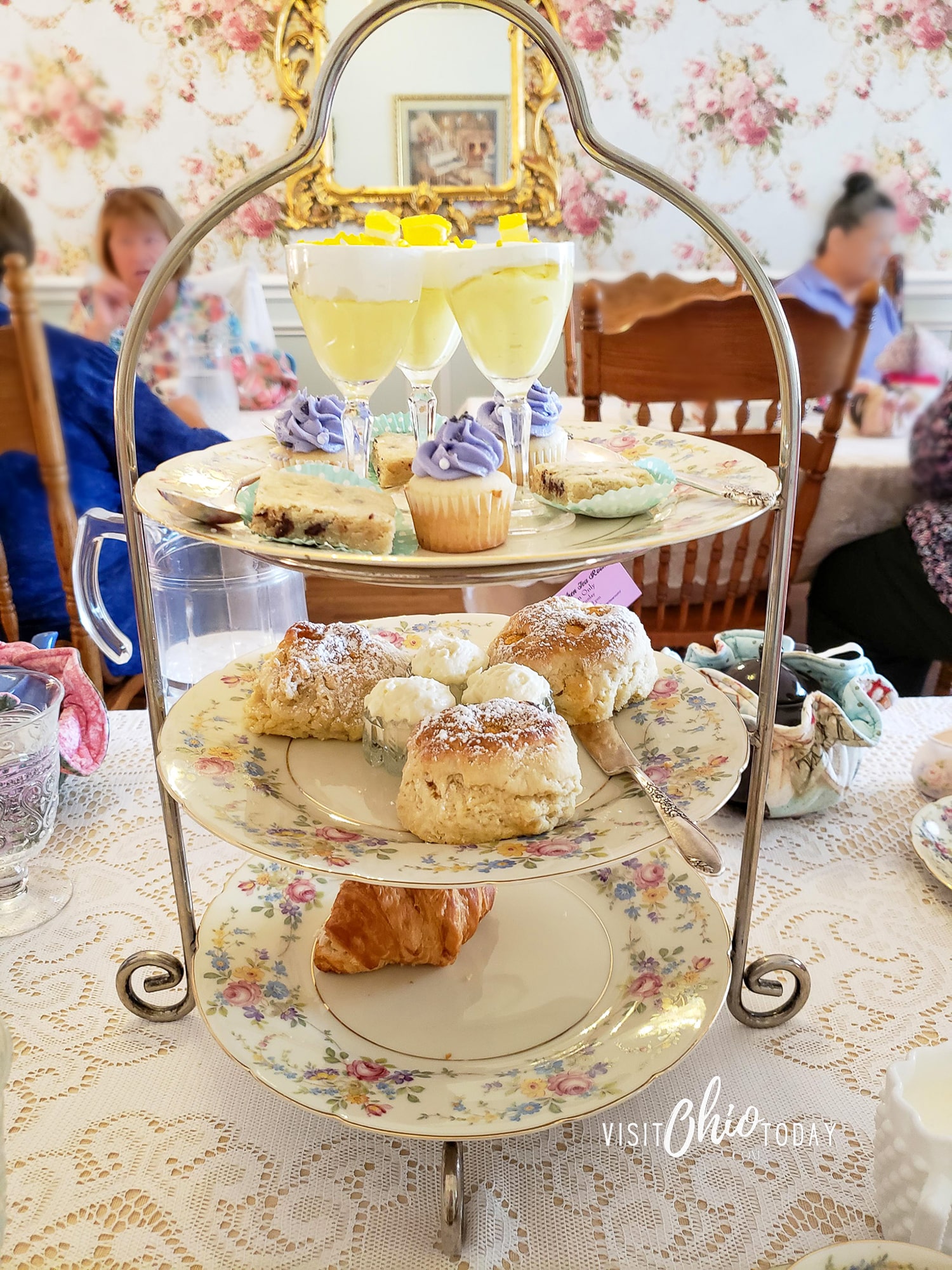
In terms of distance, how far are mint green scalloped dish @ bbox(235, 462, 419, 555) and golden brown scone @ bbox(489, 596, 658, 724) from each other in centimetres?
15

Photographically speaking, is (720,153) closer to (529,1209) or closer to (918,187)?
(918,187)

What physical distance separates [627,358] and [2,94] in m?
2.76

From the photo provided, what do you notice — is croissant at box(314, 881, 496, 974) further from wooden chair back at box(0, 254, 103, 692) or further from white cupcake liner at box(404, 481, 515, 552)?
wooden chair back at box(0, 254, 103, 692)

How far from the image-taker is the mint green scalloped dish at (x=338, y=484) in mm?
498

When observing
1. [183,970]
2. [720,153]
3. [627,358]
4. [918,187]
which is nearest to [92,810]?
[183,970]

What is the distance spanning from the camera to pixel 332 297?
0.55 meters

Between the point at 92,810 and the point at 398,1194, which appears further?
the point at 92,810

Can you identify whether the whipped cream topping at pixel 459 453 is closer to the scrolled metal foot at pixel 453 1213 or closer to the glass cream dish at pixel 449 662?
the glass cream dish at pixel 449 662

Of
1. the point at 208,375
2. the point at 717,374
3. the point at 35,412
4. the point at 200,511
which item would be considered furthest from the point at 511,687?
the point at 208,375

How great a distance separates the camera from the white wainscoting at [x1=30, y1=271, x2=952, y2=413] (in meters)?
3.33

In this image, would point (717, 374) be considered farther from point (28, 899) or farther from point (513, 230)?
point (28, 899)

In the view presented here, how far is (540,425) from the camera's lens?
70cm

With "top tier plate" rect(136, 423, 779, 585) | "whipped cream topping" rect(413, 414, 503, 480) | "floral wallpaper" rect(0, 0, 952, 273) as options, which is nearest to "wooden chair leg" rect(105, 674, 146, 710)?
"top tier plate" rect(136, 423, 779, 585)

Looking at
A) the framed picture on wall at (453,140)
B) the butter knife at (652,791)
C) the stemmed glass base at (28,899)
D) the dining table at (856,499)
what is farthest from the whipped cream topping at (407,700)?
the framed picture on wall at (453,140)
